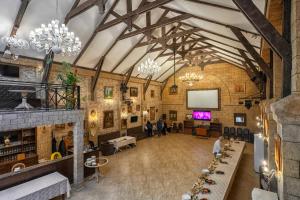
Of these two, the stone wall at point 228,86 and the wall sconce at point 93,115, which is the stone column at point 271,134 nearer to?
the wall sconce at point 93,115

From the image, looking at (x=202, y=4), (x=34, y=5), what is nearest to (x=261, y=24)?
(x=202, y=4)

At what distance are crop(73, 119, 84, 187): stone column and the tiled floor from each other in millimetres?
414

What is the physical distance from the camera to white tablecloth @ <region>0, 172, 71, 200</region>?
490 centimetres

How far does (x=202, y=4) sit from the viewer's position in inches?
207

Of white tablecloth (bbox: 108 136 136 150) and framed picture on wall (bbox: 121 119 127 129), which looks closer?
white tablecloth (bbox: 108 136 136 150)

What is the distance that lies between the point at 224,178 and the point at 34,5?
8.81m

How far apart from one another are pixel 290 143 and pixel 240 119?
13374 millimetres

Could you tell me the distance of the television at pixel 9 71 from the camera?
291 inches

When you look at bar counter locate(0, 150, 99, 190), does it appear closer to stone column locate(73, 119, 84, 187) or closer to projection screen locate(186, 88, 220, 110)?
stone column locate(73, 119, 84, 187)

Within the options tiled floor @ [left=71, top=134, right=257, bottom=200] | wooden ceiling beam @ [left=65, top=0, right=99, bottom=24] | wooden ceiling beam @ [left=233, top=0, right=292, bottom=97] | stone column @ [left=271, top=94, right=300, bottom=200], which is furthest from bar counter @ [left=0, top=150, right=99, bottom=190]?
wooden ceiling beam @ [left=233, top=0, right=292, bottom=97]

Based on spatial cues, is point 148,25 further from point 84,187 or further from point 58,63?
point 84,187

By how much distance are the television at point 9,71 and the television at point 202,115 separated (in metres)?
13.7

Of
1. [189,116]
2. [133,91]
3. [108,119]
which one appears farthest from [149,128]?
[108,119]

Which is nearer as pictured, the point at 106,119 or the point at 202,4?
the point at 202,4
